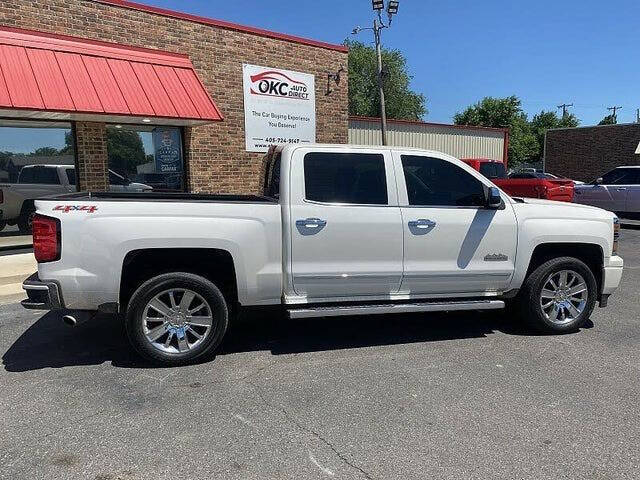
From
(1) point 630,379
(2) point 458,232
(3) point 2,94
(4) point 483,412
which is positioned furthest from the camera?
(3) point 2,94

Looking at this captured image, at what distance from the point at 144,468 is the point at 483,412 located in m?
2.21

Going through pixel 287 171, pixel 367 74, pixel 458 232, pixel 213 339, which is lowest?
pixel 213 339

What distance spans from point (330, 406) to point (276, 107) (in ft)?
30.7

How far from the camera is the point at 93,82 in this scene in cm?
876

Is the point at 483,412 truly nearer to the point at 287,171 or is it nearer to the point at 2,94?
the point at 287,171

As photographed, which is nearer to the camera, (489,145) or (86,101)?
(86,101)

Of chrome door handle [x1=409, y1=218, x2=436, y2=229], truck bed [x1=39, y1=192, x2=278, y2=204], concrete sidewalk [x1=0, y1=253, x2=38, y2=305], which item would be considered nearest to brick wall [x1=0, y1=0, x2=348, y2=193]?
concrete sidewalk [x1=0, y1=253, x2=38, y2=305]

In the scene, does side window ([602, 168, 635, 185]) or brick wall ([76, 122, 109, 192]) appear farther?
side window ([602, 168, 635, 185])

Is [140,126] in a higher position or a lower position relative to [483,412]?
higher

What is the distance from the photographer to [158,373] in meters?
4.32

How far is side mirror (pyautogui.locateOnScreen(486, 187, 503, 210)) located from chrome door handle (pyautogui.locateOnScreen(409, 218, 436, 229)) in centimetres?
58

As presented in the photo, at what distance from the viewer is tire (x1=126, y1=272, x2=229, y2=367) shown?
4320 mm

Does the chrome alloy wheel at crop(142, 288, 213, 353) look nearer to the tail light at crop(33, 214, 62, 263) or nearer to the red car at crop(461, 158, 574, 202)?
the tail light at crop(33, 214, 62, 263)

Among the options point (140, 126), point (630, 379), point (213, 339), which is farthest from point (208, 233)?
point (140, 126)
